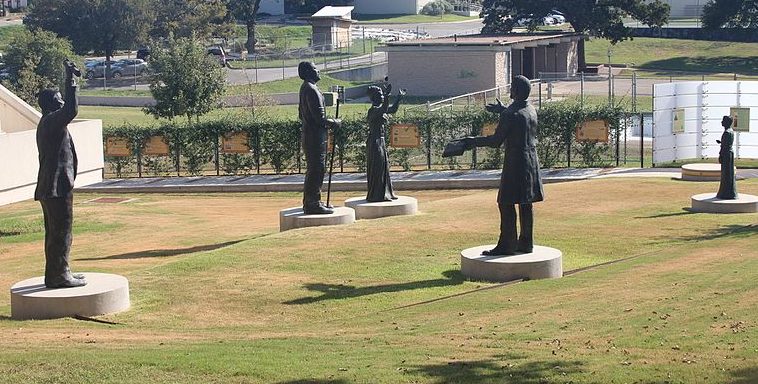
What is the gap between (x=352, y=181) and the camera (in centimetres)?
3419

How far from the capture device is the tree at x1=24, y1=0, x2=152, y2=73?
76.0 metres

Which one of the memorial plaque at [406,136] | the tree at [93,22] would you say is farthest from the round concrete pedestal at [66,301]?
the tree at [93,22]

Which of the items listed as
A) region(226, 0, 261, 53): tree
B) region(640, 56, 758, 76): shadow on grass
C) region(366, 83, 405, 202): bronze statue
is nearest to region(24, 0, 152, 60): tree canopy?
region(226, 0, 261, 53): tree

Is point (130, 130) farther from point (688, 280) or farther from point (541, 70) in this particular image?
point (541, 70)

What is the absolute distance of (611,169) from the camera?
1387 inches

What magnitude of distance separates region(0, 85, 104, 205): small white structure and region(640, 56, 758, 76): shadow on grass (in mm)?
44963

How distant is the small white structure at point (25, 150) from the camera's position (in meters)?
34.2

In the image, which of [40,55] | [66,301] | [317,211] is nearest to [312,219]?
[317,211]

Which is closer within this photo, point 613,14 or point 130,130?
point 130,130

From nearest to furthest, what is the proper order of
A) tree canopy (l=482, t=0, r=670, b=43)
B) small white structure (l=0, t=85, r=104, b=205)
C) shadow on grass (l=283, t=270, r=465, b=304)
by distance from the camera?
shadow on grass (l=283, t=270, r=465, b=304) → small white structure (l=0, t=85, r=104, b=205) → tree canopy (l=482, t=0, r=670, b=43)

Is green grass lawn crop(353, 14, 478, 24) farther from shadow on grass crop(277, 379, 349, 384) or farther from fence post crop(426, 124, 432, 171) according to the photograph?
shadow on grass crop(277, 379, 349, 384)

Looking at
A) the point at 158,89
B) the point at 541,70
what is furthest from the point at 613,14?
the point at 158,89

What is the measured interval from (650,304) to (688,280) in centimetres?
188

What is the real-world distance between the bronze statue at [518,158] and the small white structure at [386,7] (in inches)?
3802
